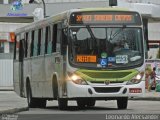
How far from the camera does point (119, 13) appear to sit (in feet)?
76.9

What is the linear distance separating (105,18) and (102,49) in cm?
110

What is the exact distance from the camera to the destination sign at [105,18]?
23094mm

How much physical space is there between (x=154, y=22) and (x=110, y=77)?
172 ft

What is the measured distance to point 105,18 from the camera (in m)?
23.3

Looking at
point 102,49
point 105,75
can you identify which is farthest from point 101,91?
point 102,49

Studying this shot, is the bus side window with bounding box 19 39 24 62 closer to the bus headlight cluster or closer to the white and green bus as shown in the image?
the white and green bus

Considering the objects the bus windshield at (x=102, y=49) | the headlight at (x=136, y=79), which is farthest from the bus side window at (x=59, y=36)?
the headlight at (x=136, y=79)

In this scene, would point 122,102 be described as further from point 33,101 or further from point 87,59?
point 33,101

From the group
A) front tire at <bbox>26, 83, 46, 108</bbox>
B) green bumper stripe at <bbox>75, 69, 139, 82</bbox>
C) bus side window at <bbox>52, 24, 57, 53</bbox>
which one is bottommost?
front tire at <bbox>26, 83, 46, 108</bbox>

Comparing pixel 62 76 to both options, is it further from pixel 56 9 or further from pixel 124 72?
pixel 56 9

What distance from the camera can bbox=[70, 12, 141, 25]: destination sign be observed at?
75.8 ft

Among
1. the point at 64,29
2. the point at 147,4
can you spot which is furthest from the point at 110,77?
the point at 147,4

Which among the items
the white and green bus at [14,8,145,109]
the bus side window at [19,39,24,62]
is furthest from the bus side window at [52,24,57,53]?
the bus side window at [19,39,24,62]

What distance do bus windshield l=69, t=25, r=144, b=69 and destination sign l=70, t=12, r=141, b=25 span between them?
0.25 meters
